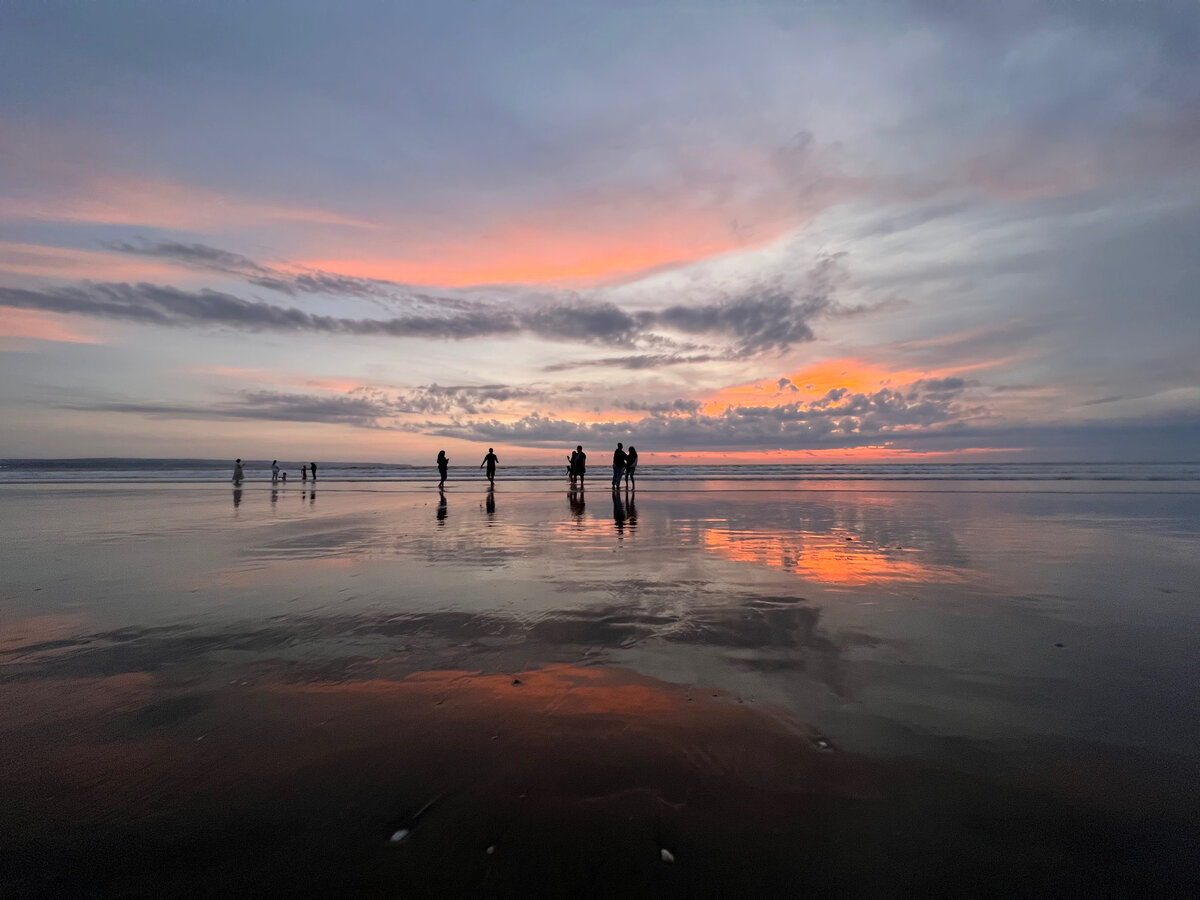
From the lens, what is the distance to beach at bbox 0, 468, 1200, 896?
2.72m

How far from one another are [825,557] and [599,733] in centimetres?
786

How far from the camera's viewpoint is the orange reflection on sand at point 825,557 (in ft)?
29.1

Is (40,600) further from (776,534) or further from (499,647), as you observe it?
(776,534)

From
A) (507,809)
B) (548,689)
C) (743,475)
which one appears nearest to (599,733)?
(548,689)

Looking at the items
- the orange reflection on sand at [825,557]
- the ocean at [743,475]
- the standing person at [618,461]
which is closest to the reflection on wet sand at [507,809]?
the orange reflection on sand at [825,557]

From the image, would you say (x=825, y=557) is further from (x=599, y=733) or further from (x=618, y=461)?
(x=618, y=461)

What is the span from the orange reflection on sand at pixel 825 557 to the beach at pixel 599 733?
0.25 m

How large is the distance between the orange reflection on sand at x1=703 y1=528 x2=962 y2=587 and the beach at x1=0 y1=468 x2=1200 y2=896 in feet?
0.82

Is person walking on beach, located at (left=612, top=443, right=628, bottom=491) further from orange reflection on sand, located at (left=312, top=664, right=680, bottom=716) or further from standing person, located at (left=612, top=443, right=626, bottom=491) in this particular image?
orange reflection on sand, located at (left=312, top=664, right=680, bottom=716)

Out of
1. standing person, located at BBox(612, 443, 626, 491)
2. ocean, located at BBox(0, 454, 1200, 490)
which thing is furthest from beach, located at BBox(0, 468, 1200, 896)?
ocean, located at BBox(0, 454, 1200, 490)

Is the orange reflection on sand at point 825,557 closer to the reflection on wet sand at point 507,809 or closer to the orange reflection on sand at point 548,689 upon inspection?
the orange reflection on sand at point 548,689

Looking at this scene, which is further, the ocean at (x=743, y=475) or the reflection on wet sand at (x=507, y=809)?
the ocean at (x=743, y=475)

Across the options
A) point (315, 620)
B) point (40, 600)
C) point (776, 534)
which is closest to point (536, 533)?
point (776, 534)

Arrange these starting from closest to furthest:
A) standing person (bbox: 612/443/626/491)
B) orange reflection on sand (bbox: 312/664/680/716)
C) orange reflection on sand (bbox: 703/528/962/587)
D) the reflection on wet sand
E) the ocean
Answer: the reflection on wet sand → orange reflection on sand (bbox: 312/664/680/716) → orange reflection on sand (bbox: 703/528/962/587) → standing person (bbox: 612/443/626/491) → the ocean
